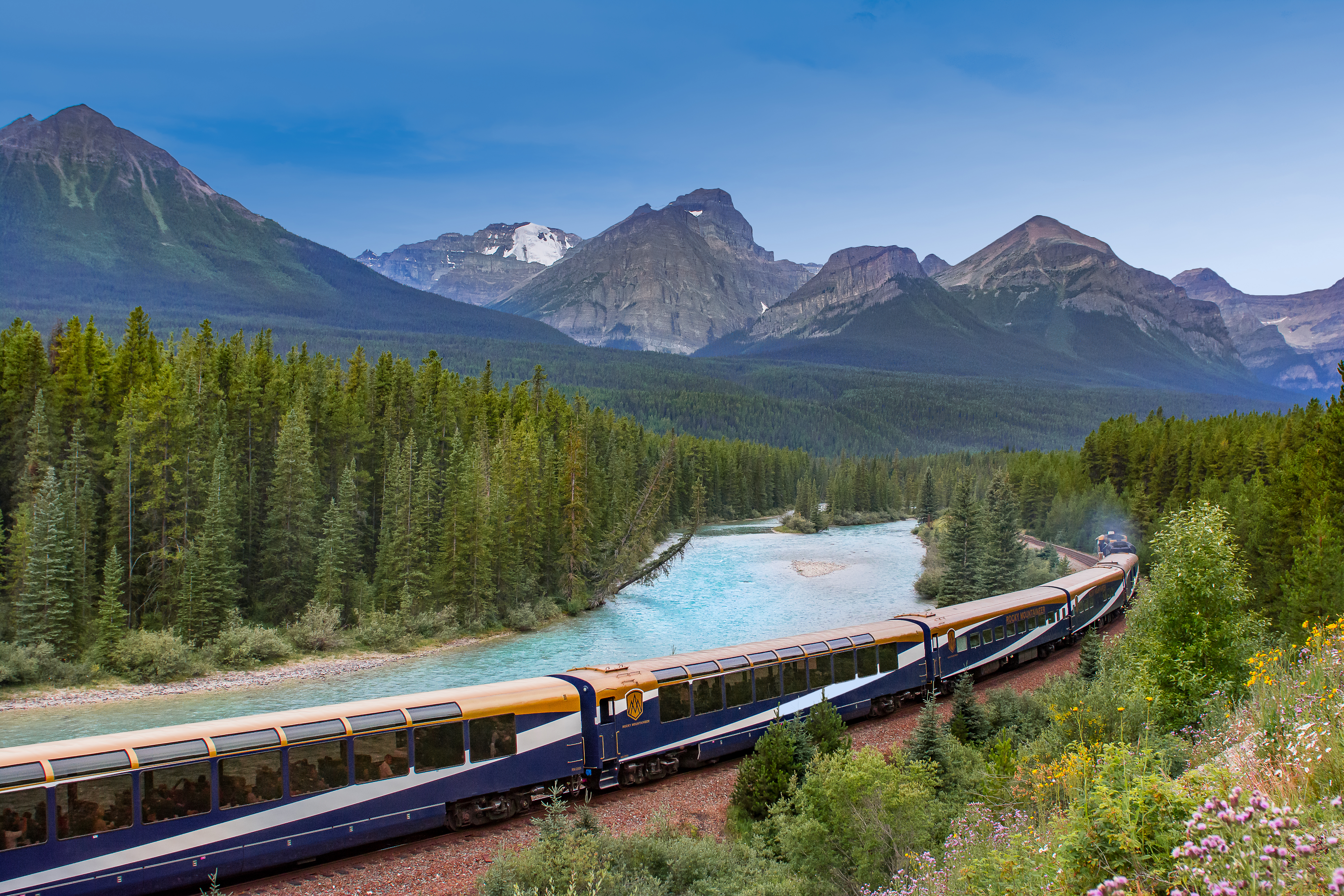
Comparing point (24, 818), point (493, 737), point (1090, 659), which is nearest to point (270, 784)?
point (24, 818)

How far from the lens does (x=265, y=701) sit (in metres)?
35.9

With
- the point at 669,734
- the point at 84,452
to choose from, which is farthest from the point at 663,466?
the point at 669,734

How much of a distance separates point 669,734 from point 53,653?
107 ft

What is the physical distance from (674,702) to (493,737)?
5.44 m

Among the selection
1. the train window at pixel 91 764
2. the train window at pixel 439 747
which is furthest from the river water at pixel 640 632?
the train window at pixel 91 764

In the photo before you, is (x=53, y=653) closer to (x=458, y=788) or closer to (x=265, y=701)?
(x=265, y=701)

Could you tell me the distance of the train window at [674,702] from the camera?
21.7 m

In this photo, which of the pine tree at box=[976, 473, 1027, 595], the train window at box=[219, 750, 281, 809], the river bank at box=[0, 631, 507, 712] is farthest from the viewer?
the pine tree at box=[976, 473, 1027, 595]

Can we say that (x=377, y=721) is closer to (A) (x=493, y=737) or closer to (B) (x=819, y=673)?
(A) (x=493, y=737)

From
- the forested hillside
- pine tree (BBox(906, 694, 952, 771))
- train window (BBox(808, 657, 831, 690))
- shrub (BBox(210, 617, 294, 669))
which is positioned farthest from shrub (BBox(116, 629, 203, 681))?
the forested hillside

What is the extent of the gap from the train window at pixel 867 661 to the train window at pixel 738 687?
498 centimetres

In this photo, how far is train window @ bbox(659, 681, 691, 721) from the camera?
2173 cm

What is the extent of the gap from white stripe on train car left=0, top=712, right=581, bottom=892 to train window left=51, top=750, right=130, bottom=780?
144cm

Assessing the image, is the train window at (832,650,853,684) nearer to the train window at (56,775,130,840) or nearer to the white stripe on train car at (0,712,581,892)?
the white stripe on train car at (0,712,581,892)
